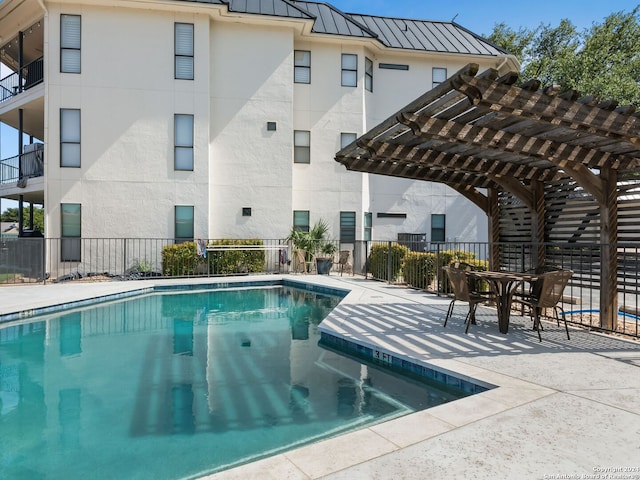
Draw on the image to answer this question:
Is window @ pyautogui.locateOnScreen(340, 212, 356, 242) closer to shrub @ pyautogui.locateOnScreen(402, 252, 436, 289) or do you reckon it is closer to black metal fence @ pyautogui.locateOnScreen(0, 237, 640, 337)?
black metal fence @ pyautogui.locateOnScreen(0, 237, 640, 337)

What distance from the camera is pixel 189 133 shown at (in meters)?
14.0

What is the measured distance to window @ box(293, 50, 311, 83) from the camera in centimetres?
1560

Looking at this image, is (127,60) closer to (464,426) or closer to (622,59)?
(464,426)

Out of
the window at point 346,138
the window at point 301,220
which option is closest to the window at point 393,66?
the window at point 346,138

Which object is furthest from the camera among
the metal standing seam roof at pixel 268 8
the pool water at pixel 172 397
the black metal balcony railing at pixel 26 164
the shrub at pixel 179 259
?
the black metal balcony railing at pixel 26 164

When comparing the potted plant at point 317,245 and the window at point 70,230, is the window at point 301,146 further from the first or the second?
the window at point 70,230

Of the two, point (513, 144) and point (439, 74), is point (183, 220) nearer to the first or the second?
point (513, 144)

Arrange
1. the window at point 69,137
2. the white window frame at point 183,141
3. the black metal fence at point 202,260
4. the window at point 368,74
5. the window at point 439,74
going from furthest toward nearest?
the window at point 439,74 → the window at point 368,74 → the white window frame at point 183,141 → the window at point 69,137 → the black metal fence at point 202,260

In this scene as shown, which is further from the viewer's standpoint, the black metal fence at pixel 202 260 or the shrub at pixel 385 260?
the shrub at pixel 385 260

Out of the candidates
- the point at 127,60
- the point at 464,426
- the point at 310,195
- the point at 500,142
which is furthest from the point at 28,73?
the point at 464,426

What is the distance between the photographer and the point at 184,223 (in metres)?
14.0

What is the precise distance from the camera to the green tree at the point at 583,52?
21484 millimetres

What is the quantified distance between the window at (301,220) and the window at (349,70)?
16.0ft

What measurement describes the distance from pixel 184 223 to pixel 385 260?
651 cm
